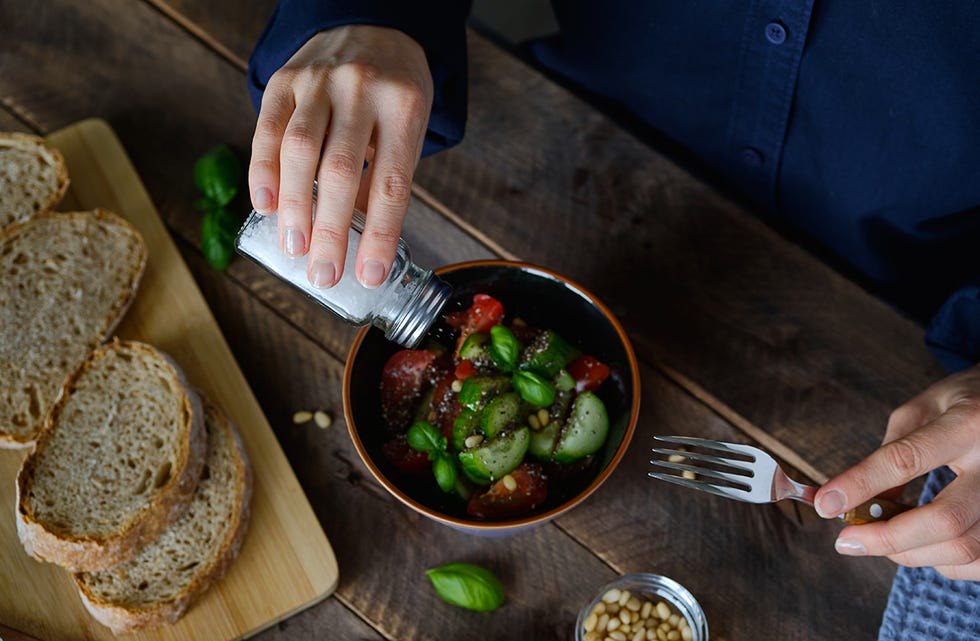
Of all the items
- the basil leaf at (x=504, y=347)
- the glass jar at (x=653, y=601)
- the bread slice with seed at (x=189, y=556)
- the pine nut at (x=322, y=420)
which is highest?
the basil leaf at (x=504, y=347)

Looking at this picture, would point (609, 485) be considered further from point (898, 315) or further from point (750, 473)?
point (898, 315)

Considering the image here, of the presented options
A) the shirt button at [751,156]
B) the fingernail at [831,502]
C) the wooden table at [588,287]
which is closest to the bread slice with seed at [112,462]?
the wooden table at [588,287]

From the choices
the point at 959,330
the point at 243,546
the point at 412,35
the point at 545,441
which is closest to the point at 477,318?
the point at 545,441

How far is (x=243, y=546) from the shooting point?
1.35 m

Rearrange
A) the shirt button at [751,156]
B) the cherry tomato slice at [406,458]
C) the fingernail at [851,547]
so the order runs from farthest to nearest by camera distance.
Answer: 1. the shirt button at [751,156]
2. the cherry tomato slice at [406,458]
3. the fingernail at [851,547]

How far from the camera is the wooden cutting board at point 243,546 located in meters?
1.31

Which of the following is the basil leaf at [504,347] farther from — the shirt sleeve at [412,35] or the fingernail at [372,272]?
the shirt sleeve at [412,35]

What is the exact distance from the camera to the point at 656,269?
1.49 metres

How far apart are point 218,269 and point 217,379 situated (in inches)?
7.7

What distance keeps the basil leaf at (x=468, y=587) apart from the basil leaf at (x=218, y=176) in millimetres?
706

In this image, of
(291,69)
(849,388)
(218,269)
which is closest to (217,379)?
(218,269)

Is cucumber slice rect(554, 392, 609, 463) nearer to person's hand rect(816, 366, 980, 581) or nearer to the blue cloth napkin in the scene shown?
person's hand rect(816, 366, 980, 581)

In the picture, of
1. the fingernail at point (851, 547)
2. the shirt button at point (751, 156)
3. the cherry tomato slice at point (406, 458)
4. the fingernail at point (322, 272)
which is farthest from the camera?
the shirt button at point (751, 156)

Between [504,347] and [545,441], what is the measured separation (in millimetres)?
140
